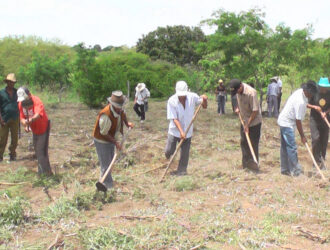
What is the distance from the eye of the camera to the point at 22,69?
26203mm

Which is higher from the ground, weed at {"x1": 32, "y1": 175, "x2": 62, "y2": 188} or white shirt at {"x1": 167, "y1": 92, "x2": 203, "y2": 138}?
white shirt at {"x1": 167, "y1": 92, "x2": 203, "y2": 138}

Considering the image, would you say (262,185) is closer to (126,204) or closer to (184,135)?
(184,135)

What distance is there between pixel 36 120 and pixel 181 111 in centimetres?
224

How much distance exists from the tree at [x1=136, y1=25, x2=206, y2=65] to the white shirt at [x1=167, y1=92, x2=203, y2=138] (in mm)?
25442

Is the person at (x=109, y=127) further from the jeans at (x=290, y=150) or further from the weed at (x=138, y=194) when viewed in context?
the jeans at (x=290, y=150)

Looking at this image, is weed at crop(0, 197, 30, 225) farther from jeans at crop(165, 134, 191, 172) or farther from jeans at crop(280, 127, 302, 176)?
jeans at crop(280, 127, 302, 176)

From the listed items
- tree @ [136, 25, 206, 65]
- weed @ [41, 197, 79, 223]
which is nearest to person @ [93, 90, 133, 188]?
Result: weed @ [41, 197, 79, 223]

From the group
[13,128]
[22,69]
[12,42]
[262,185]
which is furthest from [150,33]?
[262,185]

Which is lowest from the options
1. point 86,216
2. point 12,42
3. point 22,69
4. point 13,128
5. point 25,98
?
point 86,216

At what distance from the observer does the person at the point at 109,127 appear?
15.1 ft

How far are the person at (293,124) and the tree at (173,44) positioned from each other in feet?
84.5

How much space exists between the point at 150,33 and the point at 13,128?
26.5m

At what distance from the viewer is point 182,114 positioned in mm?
5746

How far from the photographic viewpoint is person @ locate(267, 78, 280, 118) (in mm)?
13219
